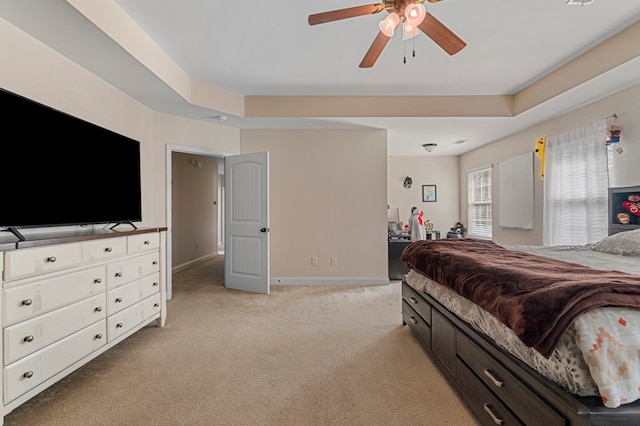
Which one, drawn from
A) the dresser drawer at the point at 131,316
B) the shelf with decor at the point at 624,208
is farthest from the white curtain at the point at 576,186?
the dresser drawer at the point at 131,316

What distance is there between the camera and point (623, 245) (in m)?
2.42

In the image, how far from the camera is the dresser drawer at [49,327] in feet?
5.01

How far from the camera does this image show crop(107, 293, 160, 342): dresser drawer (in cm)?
225

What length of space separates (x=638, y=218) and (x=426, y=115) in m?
2.46

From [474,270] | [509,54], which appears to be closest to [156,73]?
[474,270]

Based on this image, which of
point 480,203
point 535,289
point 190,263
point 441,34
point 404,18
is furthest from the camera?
point 480,203

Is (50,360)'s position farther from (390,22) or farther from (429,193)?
(429,193)

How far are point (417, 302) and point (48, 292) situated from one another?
2.48 m

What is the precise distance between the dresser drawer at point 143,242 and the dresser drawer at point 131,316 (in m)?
0.45

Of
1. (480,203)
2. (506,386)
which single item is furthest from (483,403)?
(480,203)

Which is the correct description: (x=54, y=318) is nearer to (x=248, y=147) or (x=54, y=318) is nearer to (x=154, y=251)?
(x=154, y=251)

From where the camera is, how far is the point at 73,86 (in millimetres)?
2656

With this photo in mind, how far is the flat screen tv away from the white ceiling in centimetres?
67

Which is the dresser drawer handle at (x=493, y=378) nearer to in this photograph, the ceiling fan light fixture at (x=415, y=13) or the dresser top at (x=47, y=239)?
the ceiling fan light fixture at (x=415, y=13)
